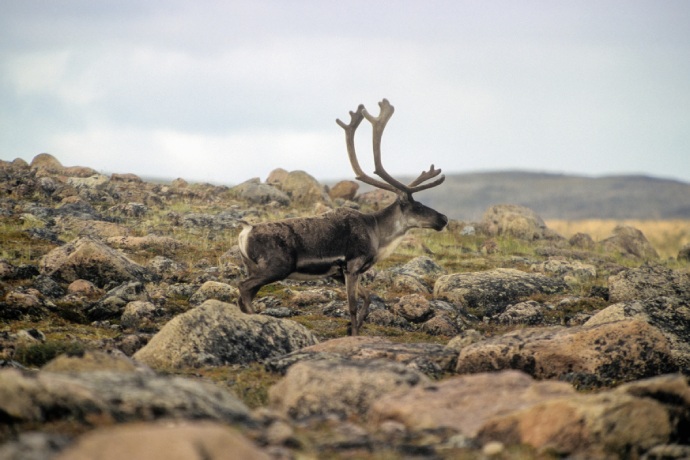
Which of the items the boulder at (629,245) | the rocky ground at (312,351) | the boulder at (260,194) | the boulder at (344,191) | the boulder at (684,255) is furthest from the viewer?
the boulder at (344,191)

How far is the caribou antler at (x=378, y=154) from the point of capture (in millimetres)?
15750

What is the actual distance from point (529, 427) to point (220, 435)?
8.42 feet

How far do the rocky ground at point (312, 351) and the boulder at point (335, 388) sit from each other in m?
0.02

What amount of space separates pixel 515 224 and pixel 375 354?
66.0 ft

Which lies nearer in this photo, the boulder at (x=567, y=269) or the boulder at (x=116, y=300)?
the boulder at (x=116, y=300)

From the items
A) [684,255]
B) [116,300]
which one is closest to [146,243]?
[116,300]

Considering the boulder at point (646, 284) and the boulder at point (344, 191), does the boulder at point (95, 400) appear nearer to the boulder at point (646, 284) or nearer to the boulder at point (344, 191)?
the boulder at point (646, 284)

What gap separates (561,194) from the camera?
13575cm

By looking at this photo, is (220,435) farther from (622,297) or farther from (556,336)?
(622,297)

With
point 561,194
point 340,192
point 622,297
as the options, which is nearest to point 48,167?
point 340,192

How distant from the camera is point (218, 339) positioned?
1114cm

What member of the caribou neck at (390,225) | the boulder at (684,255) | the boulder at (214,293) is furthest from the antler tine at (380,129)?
the boulder at (684,255)

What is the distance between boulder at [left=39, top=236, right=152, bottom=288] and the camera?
16.1 meters

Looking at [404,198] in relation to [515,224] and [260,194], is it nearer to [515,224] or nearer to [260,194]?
[515,224]
